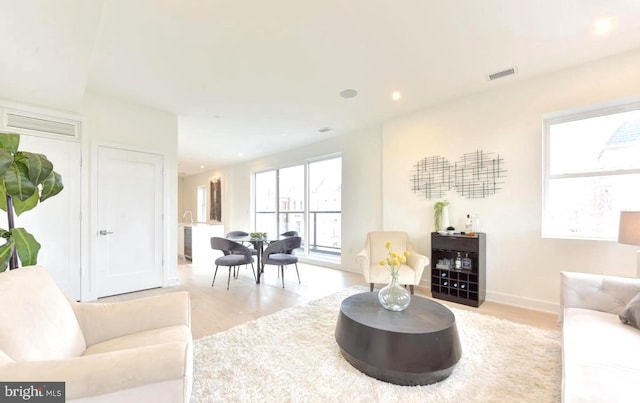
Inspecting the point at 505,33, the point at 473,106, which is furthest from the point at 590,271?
the point at 505,33

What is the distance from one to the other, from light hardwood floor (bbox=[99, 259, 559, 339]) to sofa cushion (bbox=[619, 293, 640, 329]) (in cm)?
109

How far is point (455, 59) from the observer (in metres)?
2.94

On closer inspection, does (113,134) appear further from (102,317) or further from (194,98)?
(102,317)

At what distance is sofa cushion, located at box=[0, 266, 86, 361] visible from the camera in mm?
1200

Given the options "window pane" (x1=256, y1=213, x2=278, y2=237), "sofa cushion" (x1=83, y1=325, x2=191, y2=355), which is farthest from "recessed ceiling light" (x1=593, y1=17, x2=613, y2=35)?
Answer: "window pane" (x1=256, y1=213, x2=278, y2=237)

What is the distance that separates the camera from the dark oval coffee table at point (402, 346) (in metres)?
1.82

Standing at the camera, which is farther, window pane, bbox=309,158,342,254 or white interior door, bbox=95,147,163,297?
window pane, bbox=309,158,342,254

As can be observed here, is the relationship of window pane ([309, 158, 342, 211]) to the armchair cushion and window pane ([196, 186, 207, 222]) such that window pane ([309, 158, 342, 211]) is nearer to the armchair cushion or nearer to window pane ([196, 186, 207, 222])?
the armchair cushion

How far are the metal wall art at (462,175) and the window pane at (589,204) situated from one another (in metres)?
0.64

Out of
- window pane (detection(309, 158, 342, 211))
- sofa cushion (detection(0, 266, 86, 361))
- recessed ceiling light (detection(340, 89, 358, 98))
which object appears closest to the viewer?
sofa cushion (detection(0, 266, 86, 361))

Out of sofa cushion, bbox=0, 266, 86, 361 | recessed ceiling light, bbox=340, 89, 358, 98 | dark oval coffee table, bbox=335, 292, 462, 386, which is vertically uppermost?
recessed ceiling light, bbox=340, 89, 358, 98

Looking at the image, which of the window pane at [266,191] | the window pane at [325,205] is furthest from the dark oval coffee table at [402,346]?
the window pane at [266,191]

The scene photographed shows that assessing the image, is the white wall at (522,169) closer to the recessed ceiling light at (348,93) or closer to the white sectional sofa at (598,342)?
the white sectional sofa at (598,342)

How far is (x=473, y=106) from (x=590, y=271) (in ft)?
7.78
